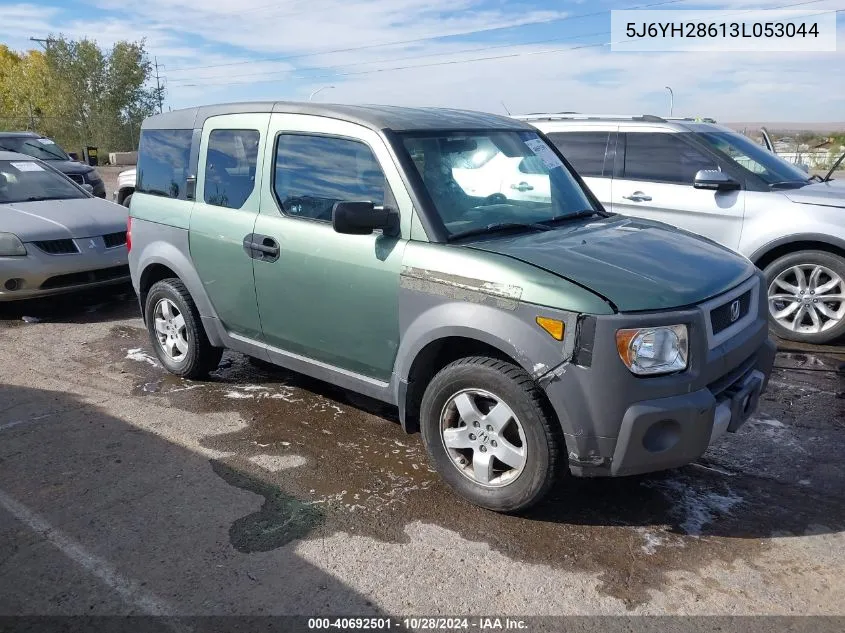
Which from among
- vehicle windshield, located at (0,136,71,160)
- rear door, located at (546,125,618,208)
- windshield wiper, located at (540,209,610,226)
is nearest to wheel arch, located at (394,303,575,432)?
windshield wiper, located at (540,209,610,226)

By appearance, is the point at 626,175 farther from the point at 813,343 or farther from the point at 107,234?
the point at 107,234

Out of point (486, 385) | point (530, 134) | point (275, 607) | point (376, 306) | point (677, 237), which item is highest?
point (530, 134)

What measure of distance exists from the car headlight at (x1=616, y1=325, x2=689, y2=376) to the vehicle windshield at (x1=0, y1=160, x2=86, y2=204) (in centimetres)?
741

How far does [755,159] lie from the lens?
6.79 meters

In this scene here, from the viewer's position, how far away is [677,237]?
4.09 meters

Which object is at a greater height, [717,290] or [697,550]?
[717,290]

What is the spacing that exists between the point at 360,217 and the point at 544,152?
5.16 feet

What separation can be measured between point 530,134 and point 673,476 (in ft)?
7.42

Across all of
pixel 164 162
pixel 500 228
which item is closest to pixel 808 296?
pixel 500 228

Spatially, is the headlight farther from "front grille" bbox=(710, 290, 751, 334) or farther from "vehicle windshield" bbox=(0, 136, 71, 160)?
"vehicle windshield" bbox=(0, 136, 71, 160)

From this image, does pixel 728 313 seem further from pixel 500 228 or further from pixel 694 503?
pixel 500 228

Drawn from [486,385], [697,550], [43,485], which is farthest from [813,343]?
[43,485]

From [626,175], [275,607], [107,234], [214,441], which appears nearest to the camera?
[275,607]

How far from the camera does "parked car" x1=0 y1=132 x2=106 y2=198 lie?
14203 mm
